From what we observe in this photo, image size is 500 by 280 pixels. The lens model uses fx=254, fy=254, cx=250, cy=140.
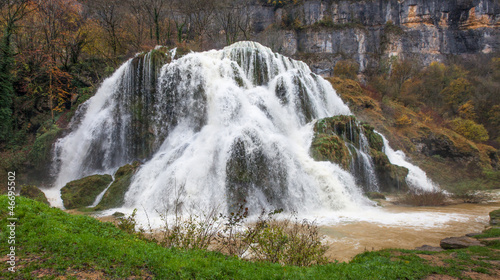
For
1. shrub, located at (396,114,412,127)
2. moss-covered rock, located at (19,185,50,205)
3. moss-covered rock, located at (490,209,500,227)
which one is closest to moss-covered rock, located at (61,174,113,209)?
moss-covered rock, located at (19,185,50,205)

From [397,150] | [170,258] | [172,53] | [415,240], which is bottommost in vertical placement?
[415,240]

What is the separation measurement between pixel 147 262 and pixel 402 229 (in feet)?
26.9

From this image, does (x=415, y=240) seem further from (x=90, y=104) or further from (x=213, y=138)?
(x=90, y=104)

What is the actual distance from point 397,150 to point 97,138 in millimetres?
22158

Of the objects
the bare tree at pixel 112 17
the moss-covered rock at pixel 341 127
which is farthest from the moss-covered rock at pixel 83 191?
the bare tree at pixel 112 17

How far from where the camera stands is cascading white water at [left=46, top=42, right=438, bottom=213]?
11125mm

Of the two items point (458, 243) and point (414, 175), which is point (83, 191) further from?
point (414, 175)

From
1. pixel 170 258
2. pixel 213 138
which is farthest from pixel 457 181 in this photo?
pixel 170 258

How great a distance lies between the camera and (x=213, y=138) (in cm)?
1310

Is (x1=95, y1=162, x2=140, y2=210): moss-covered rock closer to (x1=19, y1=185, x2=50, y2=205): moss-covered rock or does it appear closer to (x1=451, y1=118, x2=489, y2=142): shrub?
(x1=19, y1=185, x2=50, y2=205): moss-covered rock

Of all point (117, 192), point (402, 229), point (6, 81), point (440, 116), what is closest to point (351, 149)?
point (402, 229)

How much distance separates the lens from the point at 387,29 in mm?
44062

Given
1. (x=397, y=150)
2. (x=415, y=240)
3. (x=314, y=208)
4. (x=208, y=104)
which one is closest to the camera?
(x=415, y=240)

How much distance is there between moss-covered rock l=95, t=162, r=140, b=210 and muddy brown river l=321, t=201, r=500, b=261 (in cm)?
891
